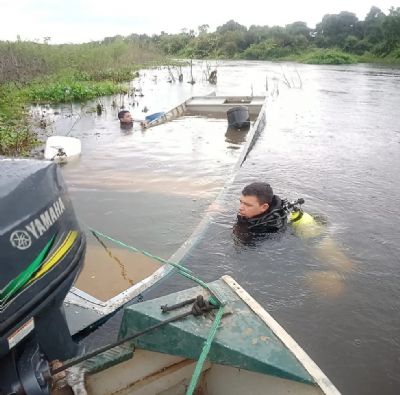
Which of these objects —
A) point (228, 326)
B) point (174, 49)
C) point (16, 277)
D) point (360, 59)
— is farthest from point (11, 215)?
point (174, 49)

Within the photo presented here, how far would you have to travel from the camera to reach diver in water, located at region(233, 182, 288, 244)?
5.07 meters

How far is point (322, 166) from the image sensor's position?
30.4 feet

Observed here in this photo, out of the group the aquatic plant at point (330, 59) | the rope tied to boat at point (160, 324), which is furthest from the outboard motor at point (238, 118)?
the aquatic plant at point (330, 59)

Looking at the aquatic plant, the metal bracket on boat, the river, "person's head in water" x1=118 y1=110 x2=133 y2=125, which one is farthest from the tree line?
the metal bracket on boat

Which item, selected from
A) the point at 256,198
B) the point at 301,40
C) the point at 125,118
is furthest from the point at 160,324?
the point at 301,40

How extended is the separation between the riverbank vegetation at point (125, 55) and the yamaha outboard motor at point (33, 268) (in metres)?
7.65

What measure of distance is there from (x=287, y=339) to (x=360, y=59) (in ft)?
176

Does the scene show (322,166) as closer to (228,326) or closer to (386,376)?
(386,376)

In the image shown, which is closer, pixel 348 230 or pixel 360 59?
pixel 348 230

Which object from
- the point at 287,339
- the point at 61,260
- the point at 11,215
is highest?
the point at 11,215

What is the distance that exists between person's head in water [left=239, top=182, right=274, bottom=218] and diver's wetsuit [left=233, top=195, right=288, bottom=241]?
9 cm

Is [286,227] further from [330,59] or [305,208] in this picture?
[330,59]

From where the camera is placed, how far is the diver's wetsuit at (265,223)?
5265 mm

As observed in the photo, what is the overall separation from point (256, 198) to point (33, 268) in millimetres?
3457
